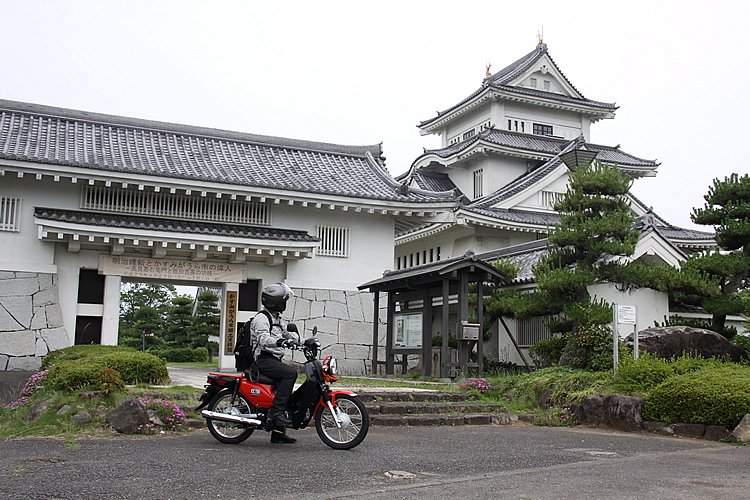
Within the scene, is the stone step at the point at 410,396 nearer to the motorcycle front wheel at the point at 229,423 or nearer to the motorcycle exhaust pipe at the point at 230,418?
the motorcycle front wheel at the point at 229,423

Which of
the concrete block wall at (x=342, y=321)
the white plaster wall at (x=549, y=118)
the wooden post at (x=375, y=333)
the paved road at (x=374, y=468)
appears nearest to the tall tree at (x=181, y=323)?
the white plaster wall at (x=549, y=118)

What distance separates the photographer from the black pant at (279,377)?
764 centimetres

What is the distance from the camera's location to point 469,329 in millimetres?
15578

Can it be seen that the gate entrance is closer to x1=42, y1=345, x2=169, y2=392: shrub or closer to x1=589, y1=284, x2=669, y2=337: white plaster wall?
x1=42, y1=345, x2=169, y2=392: shrub

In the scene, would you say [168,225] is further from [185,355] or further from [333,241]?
[185,355]

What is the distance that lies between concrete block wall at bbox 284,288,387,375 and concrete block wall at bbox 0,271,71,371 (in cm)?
544

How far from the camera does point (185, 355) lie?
33125 millimetres

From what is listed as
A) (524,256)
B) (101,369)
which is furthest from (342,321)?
(101,369)

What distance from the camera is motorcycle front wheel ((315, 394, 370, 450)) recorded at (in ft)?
24.8

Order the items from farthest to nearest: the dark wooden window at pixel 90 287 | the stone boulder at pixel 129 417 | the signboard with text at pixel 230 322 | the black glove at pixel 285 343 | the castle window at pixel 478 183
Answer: the castle window at pixel 478 183, the signboard with text at pixel 230 322, the dark wooden window at pixel 90 287, the stone boulder at pixel 129 417, the black glove at pixel 285 343

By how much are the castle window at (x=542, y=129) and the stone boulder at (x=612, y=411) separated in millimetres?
22962

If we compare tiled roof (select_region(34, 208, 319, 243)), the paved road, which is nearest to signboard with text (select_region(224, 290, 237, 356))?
tiled roof (select_region(34, 208, 319, 243))

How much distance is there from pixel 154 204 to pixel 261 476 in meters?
13.2

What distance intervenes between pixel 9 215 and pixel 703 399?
48.9 feet
